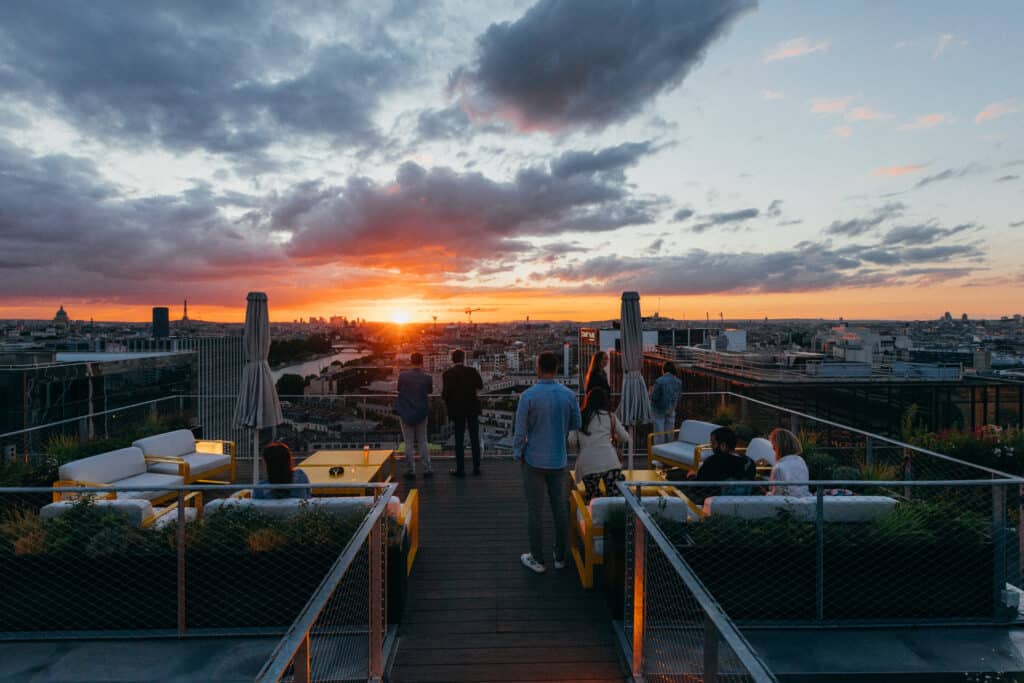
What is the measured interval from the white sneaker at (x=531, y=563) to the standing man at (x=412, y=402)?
9.71ft

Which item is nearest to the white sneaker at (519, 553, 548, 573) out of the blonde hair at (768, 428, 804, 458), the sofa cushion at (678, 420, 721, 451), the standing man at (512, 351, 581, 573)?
the standing man at (512, 351, 581, 573)

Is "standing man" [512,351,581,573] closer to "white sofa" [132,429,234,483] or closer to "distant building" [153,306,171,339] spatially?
"white sofa" [132,429,234,483]

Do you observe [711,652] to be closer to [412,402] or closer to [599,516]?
[599,516]

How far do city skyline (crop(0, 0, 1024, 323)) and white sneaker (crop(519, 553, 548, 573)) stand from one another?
15.1 ft

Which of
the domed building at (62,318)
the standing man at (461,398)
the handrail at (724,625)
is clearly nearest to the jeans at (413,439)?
the standing man at (461,398)

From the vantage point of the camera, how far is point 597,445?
13.9 feet

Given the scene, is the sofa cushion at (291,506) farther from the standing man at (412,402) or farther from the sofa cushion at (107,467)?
the standing man at (412,402)

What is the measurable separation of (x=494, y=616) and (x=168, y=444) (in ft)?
17.6

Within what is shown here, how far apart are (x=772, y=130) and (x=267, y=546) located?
41.1ft

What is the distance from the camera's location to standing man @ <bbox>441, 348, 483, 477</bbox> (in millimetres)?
6797

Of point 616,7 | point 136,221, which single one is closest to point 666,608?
point 616,7

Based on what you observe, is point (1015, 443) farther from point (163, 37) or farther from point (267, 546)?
point (163, 37)

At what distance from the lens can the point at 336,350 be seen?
32344 millimetres

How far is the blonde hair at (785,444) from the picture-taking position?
13.8ft
